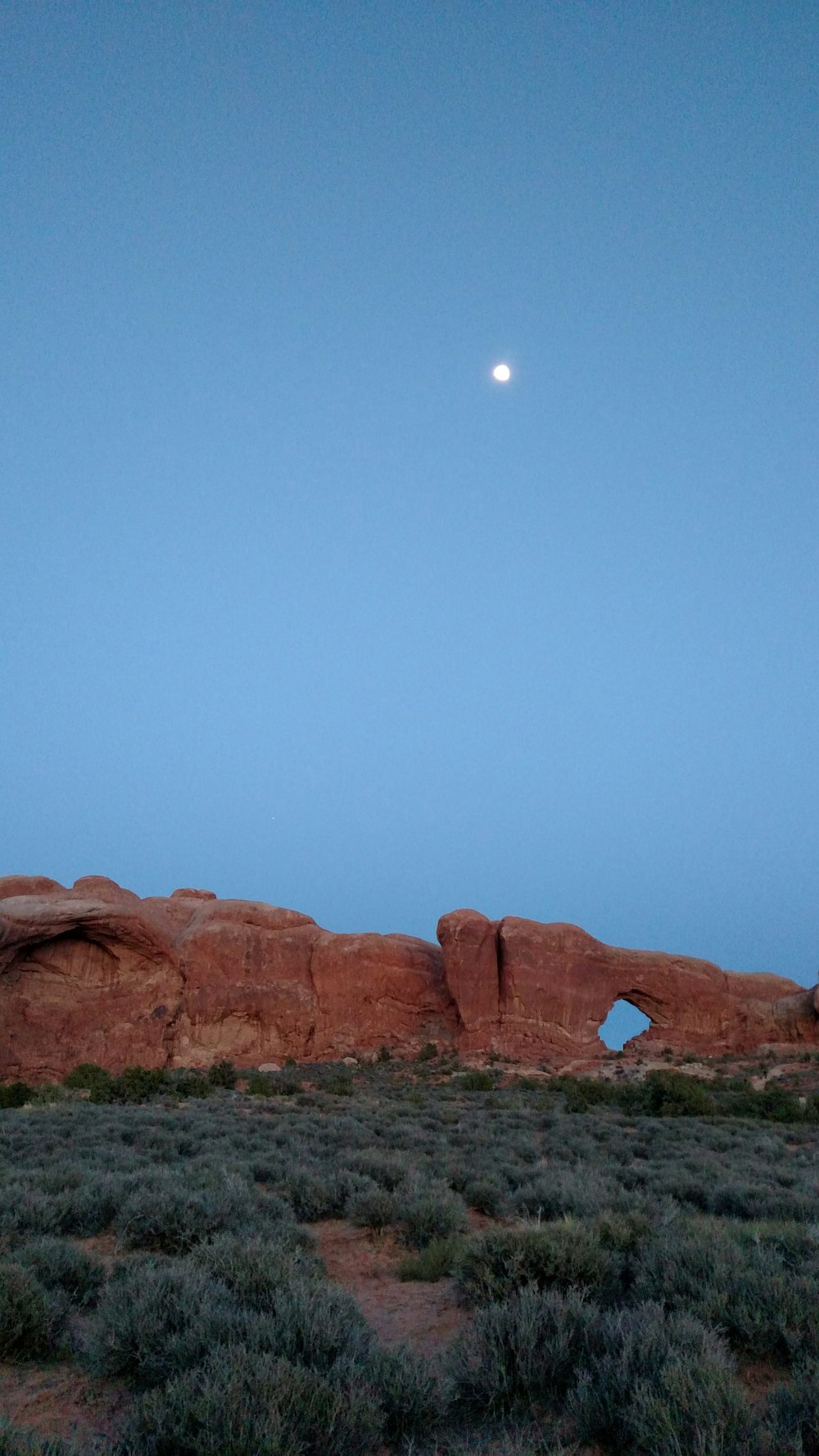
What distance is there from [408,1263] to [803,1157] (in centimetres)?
1010

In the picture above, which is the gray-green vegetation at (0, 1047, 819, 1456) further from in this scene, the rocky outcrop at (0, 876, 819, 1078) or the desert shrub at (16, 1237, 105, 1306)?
the rocky outcrop at (0, 876, 819, 1078)

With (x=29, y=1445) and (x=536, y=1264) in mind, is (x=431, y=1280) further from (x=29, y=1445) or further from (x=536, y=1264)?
(x=29, y=1445)

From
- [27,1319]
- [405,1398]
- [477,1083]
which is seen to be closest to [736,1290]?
[405,1398]

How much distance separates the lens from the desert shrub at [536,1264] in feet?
16.4

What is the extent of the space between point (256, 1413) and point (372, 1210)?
15.6 feet

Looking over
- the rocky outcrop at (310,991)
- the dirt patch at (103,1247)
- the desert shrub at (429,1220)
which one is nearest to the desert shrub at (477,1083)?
the rocky outcrop at (310,991)

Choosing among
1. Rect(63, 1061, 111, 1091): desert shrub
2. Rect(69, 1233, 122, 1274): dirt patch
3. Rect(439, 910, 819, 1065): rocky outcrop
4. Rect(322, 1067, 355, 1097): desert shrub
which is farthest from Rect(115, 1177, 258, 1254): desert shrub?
Rect(439, 910, 819, 1065): rocky outcrop

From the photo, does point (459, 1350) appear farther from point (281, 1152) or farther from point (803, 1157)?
point (803, 1157)

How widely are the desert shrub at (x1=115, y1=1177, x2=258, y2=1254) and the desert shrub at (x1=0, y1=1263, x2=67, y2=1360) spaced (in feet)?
4.90

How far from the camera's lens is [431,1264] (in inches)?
241

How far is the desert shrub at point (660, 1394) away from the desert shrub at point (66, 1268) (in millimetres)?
3456

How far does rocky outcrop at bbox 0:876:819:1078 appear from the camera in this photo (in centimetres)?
3356

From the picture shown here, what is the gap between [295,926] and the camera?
39.2 m

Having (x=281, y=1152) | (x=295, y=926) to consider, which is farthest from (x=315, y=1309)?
(x=295, y=926)
